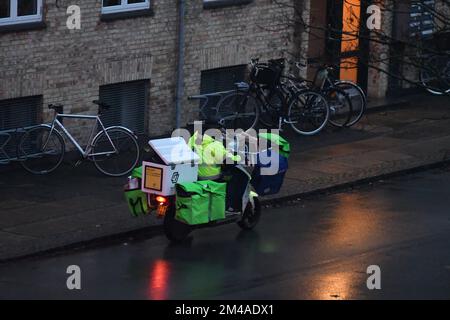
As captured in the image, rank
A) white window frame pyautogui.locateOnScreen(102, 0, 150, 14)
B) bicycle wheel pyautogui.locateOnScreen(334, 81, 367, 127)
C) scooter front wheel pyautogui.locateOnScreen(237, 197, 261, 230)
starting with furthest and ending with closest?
bicycle wheel pyautogui.locateOnScreen(334, 81, 367, 127), white window frame pyautogui.locateOnScreen(102, 0, 150, 14), scooter front wheel pyautogui.locateOnScreen(237, 197, 261, 230)

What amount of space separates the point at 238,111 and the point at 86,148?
3.64 m

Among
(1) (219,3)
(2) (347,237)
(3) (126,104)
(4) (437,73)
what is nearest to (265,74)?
(1) (219,3)

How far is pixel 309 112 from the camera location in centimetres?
2181

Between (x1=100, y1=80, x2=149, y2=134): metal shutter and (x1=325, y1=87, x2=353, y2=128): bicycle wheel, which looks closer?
(x1=100, y1=80, x2=149, y2=134): metal shutter

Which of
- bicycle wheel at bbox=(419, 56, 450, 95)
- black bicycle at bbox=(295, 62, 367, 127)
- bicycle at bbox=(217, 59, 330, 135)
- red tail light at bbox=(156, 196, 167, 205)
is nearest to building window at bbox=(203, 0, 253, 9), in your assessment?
bicycle at bbox=(217, 59, 330, 135)

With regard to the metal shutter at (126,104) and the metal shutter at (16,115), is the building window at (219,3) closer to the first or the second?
the metal shutter at (126,104)

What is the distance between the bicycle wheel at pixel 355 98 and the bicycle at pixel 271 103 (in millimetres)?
864

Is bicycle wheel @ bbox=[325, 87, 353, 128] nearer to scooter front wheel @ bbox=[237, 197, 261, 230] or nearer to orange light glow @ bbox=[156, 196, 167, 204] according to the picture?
scooter front wheel @ bbox=[237, 197, 261, 230]

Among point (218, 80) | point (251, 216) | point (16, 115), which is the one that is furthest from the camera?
point (218, 80)

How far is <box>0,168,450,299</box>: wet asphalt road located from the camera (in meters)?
13.1

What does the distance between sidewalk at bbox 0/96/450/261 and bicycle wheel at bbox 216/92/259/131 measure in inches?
27.3

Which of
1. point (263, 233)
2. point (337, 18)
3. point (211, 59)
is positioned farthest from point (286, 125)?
point (263, 233)

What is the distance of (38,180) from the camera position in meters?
18.2

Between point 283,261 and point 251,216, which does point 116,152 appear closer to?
point 251,216
